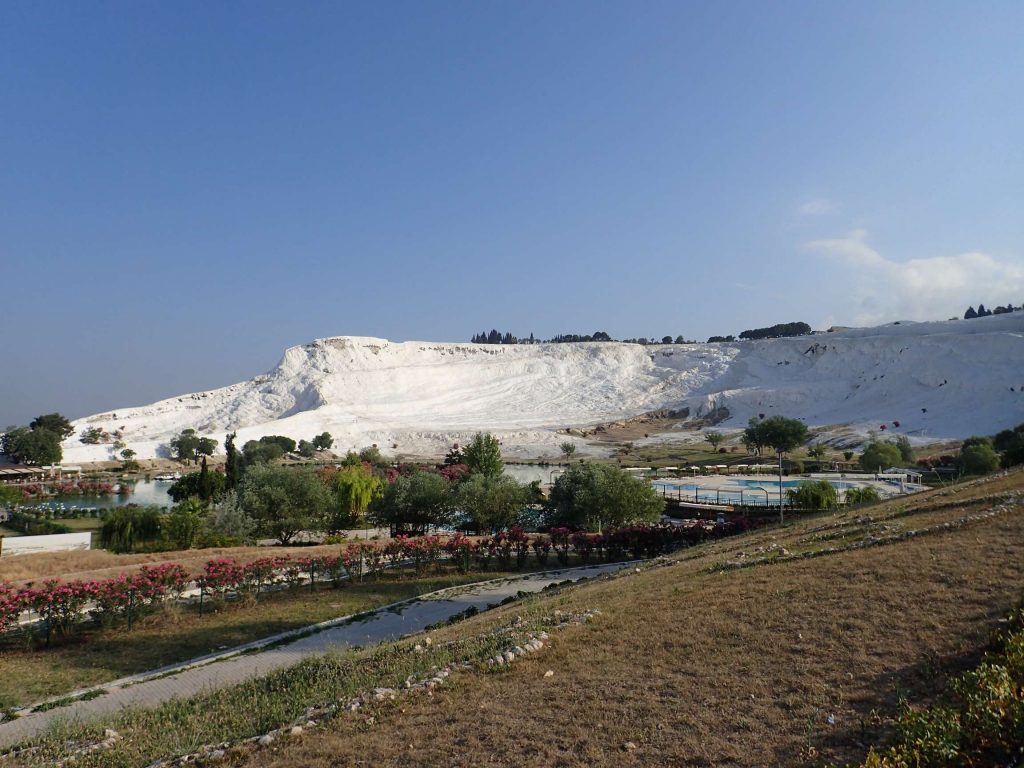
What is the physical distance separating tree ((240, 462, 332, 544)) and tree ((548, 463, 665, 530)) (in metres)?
11.8

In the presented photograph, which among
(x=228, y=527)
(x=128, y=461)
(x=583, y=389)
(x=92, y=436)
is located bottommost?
(x=228, y=527)

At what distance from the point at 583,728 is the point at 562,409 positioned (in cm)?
11090

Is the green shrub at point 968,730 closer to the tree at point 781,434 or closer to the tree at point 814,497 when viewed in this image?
the tree at point 814,497

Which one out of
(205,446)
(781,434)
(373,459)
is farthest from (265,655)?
(205,446)

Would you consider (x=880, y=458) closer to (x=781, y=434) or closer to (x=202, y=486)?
(x=781, y=434)

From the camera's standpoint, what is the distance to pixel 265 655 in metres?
12.4

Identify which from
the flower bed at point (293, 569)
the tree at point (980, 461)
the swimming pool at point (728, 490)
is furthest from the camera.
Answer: the swimming pool at point (728, 490)

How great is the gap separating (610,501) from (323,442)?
65.5 meters

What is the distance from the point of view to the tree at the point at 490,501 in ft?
99.3

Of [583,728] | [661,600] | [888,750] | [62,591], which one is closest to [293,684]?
[583,728]

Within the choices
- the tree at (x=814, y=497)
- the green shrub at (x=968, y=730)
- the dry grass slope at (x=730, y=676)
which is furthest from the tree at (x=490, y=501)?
the green shrub at (x=968, y=730)

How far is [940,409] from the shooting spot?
256ft

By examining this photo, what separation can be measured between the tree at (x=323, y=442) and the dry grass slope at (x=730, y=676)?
268 ft

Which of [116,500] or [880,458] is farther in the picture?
[116,500]
